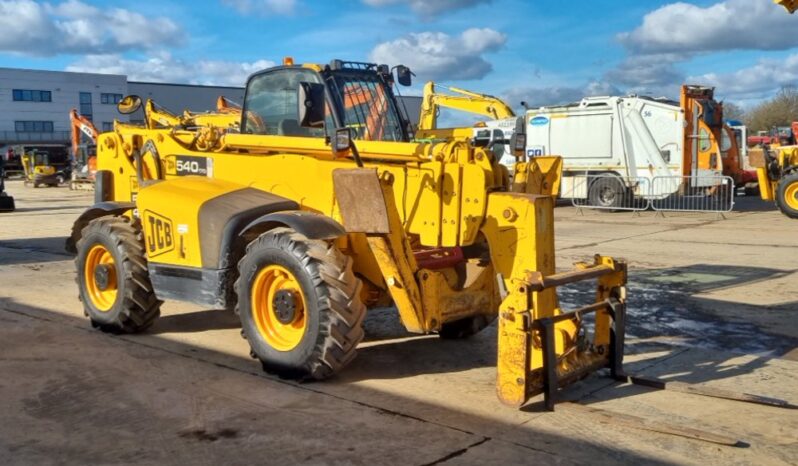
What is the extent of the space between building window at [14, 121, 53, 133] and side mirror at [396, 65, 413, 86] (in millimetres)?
69908

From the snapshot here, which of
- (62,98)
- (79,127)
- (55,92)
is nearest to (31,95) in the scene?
(55,92)

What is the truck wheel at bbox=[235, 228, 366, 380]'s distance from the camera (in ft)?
18.0

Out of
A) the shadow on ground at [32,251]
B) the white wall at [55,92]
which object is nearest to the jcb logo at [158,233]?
the shadow on ground at [32,251]

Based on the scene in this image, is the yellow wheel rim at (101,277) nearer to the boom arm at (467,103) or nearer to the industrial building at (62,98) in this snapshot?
the boom arm at (467,103)

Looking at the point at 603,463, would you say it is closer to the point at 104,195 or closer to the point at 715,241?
the point at 104,195

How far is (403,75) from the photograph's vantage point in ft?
24.3

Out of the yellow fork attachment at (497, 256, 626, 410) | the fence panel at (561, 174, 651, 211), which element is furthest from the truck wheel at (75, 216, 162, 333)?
the fence panel at (561, 174, 651, 211)

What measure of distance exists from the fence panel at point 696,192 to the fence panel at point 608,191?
284 millimetres

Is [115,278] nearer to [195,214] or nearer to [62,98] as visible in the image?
[195,214]

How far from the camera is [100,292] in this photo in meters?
7.52

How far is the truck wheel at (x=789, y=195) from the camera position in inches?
715

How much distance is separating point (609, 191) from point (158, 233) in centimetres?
1577

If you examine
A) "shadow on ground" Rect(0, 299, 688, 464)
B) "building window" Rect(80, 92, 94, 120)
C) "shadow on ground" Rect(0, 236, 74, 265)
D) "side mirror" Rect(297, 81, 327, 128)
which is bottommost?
"shadow on ground" Rect(0, 299, 688, 464)

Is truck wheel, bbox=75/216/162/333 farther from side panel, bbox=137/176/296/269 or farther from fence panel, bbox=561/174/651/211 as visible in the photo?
fence panel, bbox=561/174/651/211
